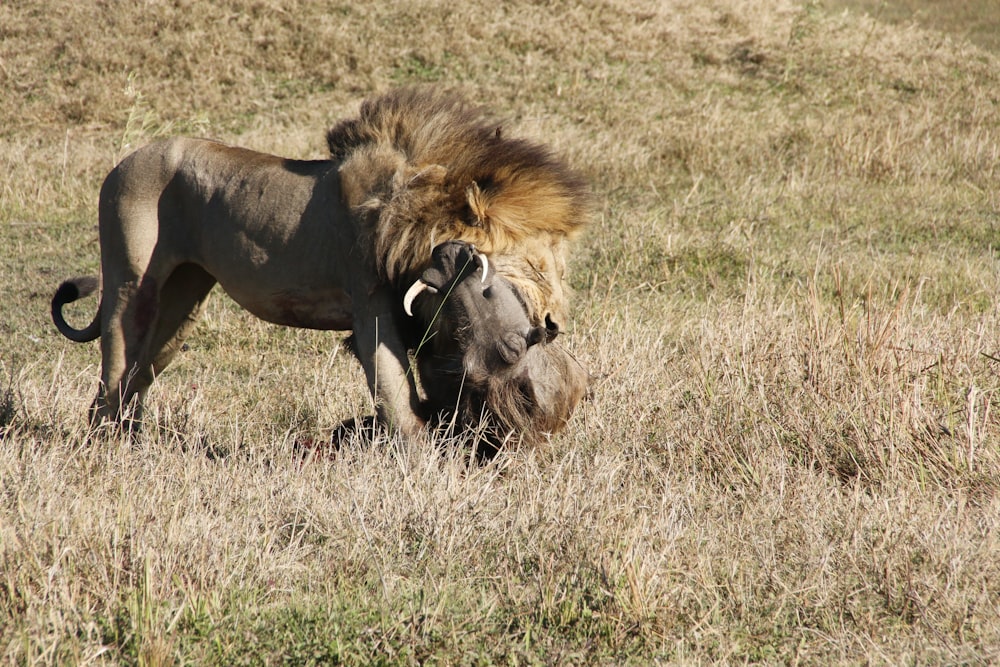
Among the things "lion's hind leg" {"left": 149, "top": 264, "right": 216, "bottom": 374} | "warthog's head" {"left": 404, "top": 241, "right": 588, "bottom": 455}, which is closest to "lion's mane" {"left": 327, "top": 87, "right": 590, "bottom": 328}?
"warthog's head" {"left": 404, "top": 241, "right": 588, "bottom": 455}

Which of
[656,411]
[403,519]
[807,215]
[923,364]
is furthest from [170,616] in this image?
[807,215]

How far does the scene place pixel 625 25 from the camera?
17594mm

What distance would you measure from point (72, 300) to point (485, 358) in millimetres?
2483

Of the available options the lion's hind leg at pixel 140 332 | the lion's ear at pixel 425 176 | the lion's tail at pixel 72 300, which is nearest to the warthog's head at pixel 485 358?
the lion's ear at pixel 425 176

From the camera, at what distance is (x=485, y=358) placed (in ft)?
13.4

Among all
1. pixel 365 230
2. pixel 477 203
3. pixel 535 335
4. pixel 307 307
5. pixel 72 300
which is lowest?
pixel 72 300

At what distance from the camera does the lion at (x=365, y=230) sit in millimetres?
4145

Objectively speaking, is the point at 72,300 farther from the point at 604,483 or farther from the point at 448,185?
the point at 604,483

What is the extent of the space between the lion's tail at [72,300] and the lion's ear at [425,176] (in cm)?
206

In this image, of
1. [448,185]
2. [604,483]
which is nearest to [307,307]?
[448,185]

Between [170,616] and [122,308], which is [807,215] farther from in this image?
[170,616]

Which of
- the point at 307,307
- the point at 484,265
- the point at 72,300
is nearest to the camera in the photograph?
the point at 484,265

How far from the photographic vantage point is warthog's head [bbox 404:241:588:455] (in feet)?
13.1

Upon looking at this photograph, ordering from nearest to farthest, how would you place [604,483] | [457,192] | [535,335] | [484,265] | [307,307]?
[484,265] → [535,335] → [457,192] → [604,483] → [307,307]
